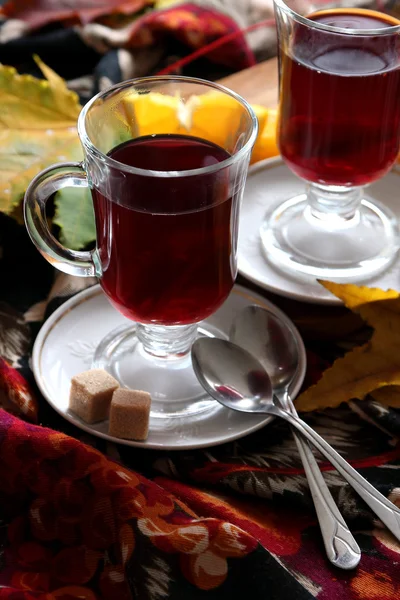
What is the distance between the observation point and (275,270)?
5.16 feet

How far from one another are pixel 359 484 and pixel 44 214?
0.59 metres

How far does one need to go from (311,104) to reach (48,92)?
22.6 inches

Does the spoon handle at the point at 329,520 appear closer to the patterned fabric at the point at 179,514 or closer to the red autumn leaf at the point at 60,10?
the patterned fabric at the point at 179,514

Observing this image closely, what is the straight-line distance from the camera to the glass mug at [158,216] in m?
1.16

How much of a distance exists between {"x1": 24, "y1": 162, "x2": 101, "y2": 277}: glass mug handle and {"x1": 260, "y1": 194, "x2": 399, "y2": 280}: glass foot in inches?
16.4

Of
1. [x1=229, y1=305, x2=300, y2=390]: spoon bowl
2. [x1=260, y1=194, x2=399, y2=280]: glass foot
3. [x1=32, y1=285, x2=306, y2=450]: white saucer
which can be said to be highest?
[x1=229, y1=305, x2=300, y2=390]: spoon bowl

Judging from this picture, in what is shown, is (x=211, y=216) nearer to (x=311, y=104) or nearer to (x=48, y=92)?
(x=311, y=104)

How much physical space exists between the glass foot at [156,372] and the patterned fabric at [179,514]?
8 cm

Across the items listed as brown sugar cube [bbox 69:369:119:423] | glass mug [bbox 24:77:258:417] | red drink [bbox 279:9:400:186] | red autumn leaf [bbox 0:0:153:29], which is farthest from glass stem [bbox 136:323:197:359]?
red autumn leaf [bbox 0:0:153:29]

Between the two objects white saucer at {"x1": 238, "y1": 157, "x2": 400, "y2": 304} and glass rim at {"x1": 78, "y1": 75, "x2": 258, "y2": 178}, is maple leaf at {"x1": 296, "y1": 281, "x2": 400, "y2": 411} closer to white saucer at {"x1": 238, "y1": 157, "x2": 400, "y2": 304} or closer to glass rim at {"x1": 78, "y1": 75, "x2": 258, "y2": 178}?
white saucer at {"x1": 238, "y1": 157, "x2": 400, "y2": 304}

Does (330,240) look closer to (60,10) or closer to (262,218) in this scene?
(262,218)

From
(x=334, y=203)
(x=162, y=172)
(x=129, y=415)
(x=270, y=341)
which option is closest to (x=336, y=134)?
(x=334, y=203)

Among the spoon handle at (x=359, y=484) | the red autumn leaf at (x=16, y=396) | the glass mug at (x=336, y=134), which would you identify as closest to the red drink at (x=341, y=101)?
the glass mug at (x=336, y=134)

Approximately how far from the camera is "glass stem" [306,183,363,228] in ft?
5.42
